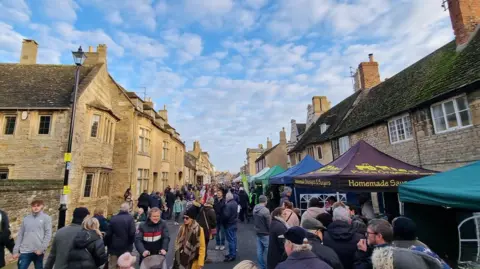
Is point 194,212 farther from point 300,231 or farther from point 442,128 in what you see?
point 442,128

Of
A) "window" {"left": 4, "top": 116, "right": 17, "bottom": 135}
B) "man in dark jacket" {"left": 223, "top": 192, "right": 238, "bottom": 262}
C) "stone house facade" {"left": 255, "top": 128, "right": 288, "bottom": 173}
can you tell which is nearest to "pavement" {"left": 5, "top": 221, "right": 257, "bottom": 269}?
"man in dark jacket" {"left": 223, "top": 192, "right": 238, "bottom": 262}

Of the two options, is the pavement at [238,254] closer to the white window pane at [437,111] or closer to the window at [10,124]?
the window at [10,124]

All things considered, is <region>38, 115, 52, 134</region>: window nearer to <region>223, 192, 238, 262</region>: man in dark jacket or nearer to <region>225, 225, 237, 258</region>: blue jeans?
<region>223, 192, 238, 262</region>: man in dark jacket

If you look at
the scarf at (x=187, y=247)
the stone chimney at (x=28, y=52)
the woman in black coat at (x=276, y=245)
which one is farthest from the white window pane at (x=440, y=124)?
the stone chimney at (x=28, y=52)

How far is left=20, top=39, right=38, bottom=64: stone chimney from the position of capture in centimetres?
1759

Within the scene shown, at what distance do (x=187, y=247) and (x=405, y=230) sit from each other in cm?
339

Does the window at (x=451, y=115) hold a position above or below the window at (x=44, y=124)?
below

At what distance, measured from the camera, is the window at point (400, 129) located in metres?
12.2

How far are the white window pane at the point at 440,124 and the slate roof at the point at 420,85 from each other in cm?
89

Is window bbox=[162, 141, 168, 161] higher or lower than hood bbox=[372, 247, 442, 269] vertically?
→ higher

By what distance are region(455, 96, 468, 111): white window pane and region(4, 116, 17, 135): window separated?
21565mm

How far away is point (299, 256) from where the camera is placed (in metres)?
2.37

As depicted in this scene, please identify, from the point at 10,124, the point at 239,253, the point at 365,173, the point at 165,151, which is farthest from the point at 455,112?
the point at 165,151

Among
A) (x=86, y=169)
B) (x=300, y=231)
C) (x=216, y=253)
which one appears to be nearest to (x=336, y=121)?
(x=216, y=253)
